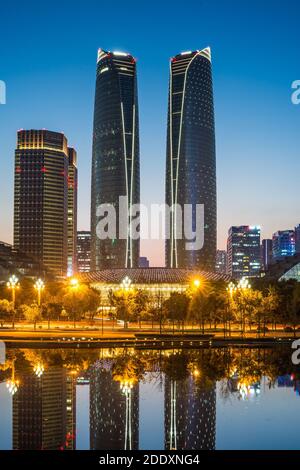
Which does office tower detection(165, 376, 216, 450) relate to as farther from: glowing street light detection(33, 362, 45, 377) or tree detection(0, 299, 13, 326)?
tree detection(0, 299, 13, 326)

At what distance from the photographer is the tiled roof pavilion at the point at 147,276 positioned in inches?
5817

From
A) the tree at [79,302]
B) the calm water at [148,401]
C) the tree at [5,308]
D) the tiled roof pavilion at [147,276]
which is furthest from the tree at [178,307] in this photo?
the tiled roof pavilion at [147,276]

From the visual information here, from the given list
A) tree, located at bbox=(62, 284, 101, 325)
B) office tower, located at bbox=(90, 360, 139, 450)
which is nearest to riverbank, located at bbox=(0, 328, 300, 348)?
office tower, located at bbox=(90, 360, 139, 450)

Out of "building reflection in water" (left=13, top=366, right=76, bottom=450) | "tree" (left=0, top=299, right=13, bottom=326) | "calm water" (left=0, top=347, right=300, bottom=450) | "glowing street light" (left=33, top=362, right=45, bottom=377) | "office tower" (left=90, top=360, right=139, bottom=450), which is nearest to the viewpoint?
"office tower" (left=90, top=360, right=139, bottom=450)

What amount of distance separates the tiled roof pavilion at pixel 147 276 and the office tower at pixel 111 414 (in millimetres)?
→ 94260

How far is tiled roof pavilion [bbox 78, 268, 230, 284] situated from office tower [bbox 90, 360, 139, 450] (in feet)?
309

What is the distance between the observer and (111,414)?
39531 mm

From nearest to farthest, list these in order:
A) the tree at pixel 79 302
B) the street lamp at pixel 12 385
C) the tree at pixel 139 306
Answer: the street lamp at pixel 12 385 → the tree at pixel 139 306 → the tree at pixel 79 302

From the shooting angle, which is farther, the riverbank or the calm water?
the riverbank

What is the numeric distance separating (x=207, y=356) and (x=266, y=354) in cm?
698

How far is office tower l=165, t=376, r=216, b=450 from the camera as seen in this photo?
3316 cm

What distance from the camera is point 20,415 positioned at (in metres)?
38.7

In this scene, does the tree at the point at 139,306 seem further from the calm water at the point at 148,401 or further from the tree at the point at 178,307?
the calm water at the point at 148,401
